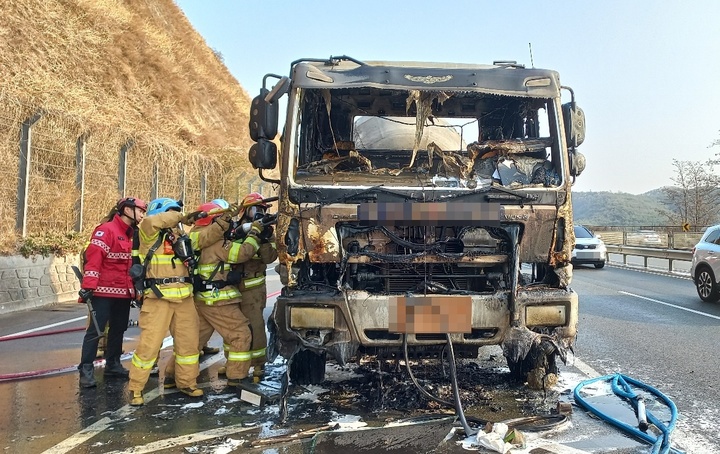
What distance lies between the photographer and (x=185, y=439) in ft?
12.8

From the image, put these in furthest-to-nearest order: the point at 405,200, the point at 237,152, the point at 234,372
Answer: the point at 237,152 → the point at 234,372 → the point at 405,200

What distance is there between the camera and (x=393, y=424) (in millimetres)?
4180

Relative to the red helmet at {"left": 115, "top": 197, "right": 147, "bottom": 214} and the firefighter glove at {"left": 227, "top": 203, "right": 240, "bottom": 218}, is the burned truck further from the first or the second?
the red helmet at {"left": 115, "top": 197, "right": 147, "bottom": 214}

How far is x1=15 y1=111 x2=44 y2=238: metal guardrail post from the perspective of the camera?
1104 cm

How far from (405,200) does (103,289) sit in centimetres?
310

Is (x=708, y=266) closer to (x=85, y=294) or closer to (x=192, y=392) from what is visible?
Answer: (x=192, y=392)

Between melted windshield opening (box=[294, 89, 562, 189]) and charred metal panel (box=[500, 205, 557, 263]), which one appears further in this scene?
melted windshield opening (box=[294, 89, 562, 189])

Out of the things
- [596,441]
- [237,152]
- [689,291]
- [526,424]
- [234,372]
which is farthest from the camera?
[237,152]

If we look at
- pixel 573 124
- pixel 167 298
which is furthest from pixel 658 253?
pixel 167 298

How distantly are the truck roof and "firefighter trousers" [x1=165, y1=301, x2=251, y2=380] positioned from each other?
2.15 meters

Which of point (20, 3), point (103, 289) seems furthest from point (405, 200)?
point (20, 3)

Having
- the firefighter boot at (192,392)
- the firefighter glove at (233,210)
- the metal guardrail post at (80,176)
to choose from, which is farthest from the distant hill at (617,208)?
the firefighter boot at (192,392)

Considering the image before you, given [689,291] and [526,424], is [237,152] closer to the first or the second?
[689,291]

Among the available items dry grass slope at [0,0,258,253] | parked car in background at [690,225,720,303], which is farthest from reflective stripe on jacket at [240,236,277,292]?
parked car in background at [690,225,720,303]
